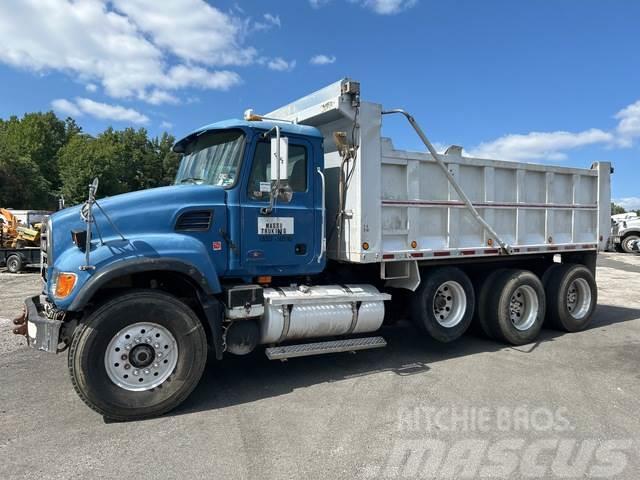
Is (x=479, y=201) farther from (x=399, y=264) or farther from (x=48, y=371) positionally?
(x=48, y=371)

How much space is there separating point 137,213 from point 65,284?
935mm

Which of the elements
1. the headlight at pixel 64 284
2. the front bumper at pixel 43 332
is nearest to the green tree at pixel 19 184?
the front bumper at pixel 43 332

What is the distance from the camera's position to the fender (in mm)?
4289

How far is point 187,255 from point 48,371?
2.55 metres

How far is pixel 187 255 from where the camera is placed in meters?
4.79

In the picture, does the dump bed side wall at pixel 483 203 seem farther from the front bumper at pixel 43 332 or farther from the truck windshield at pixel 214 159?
the front bumper at pixel 43 332

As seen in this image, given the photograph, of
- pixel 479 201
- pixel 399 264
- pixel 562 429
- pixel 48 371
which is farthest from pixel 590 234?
pixel 48 371

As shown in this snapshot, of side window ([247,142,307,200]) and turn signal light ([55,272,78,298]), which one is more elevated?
side window ([247,142,307,200])

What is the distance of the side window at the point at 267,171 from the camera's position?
5.35m

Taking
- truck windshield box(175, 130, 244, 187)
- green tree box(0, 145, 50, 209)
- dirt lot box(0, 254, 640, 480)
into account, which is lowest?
dirt lot box(0, 254, 640, 480)

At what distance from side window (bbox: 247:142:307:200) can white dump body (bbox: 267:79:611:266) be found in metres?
0.65

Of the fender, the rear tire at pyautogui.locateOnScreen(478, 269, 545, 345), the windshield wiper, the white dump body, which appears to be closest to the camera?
the fender

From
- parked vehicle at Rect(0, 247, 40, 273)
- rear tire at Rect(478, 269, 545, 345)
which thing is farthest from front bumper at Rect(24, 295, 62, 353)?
parked vehicle at Rect(0, 247, 40, 273)

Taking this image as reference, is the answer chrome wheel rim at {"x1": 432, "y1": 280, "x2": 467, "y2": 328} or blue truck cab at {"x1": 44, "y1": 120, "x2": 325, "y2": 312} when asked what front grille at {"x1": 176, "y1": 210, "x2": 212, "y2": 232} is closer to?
blue truck cab at {"x1": 44, "y1": 120, "x2": 325, "y2": 312}
